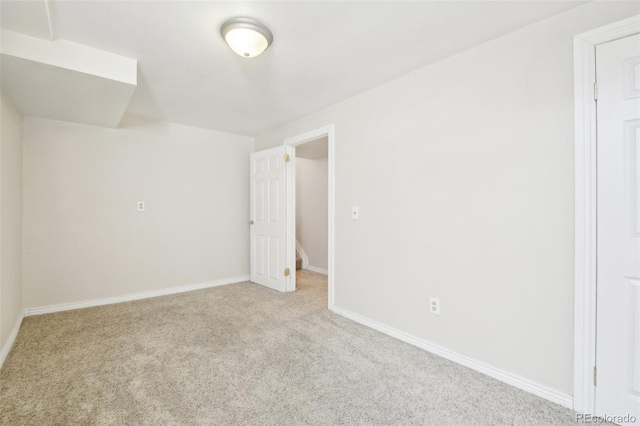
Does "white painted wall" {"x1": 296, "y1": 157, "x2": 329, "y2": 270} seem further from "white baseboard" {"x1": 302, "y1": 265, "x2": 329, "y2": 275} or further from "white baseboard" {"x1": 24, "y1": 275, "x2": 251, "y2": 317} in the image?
"white baseboard" {"x1": 24, "y1": 275, "x2": 251, "y2": 317}

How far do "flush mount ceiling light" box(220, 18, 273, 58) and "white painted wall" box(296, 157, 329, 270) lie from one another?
10.9ft

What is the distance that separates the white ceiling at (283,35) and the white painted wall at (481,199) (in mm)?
178

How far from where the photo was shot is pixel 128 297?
3477 mm

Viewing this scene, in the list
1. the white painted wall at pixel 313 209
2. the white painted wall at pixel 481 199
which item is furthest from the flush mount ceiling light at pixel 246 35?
the white painted wall at pixel 313 209

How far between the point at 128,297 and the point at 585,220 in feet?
14.1

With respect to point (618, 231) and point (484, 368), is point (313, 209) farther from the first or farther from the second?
point (618, 231)

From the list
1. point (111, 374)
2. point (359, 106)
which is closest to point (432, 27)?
point (359, 106)

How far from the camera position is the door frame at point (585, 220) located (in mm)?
1528

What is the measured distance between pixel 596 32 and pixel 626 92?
0.36 metres

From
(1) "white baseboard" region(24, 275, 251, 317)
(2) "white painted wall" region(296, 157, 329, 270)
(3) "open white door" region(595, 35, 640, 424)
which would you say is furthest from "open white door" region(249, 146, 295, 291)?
(3) "open white door" region(595, 35, 640, 424)

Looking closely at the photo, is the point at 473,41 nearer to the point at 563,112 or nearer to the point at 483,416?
the point at 563,112

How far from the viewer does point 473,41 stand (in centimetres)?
193

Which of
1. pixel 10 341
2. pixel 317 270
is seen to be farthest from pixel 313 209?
pixel 10 341

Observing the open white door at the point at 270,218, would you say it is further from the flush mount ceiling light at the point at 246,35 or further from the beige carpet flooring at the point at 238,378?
the flush mount ceiling light at the point at 246,35
